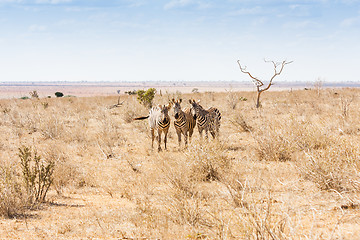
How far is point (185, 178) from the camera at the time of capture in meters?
6.61

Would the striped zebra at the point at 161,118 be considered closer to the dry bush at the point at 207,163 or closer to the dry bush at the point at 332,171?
the dry bush at the point at 207,163

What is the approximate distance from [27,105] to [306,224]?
103ft

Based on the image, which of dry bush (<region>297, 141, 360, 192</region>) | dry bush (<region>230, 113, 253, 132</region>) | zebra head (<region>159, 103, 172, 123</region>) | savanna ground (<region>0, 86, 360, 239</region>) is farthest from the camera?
dry bush (<region>230, 113, 253, 132</region>)

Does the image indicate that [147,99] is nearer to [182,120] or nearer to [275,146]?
[182,120]

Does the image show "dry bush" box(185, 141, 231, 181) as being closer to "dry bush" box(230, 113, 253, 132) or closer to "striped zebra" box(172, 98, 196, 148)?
"striped zebra" box(172, 98, 196, 148)

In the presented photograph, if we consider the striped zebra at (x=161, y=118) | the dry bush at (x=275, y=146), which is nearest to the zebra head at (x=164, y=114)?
the striped zebra at (x=161, y=118)

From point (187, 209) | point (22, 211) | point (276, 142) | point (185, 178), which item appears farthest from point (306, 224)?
point (22, 211)

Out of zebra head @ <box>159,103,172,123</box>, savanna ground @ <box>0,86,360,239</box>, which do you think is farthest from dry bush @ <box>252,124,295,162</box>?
zebra head @ <box>159,103,172,123</box>

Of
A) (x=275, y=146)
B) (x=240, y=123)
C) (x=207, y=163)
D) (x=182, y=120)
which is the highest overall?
(x=182, y=120)

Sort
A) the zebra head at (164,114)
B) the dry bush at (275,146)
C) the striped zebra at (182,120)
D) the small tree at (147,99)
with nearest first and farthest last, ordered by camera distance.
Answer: the dry bush at (275,146) → the striped zebra at (182,120) → the zebra head at (164,114) → the small tree at (147,99)

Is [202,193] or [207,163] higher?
[207,163]

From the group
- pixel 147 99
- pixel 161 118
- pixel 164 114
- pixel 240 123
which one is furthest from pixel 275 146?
pixel 147 99

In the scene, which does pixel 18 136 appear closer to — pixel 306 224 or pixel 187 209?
pixel 187 209

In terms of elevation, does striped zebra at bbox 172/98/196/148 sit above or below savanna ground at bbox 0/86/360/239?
above
